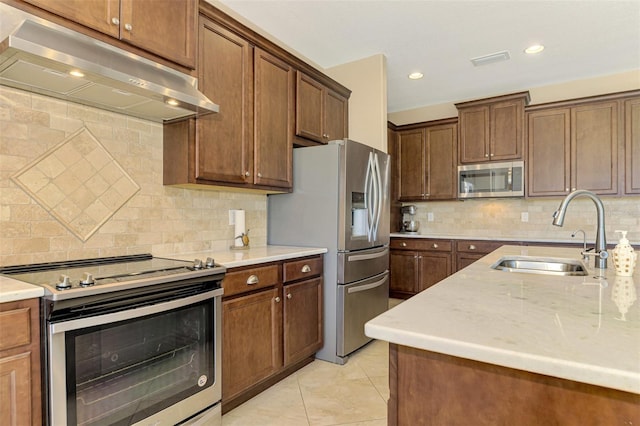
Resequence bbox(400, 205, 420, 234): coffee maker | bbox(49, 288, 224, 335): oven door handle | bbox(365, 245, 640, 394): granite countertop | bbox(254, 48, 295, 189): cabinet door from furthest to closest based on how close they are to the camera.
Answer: bbox(400, 205, 420, 234): coffee maker
bbox(254, 48, 295, 189): cabinet door
bbox(49, 288, 224, 335): oven door handle
bbox(365, 245, 640, 394): granite countertop

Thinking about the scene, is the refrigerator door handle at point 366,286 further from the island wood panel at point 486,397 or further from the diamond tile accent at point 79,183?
the island wood panel at point 486,397

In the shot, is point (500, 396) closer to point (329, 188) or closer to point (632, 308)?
point (632, 308)

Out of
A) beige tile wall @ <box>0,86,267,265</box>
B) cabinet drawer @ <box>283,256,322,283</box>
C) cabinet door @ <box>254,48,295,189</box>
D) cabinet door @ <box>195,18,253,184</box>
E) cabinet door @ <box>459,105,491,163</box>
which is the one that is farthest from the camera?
cabinet door @ <box>459,105,491,163</box>

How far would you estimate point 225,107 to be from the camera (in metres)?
2.29

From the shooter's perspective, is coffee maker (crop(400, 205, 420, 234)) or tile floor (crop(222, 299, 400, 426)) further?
coffee maker (crop(400, 205, 420, 234))

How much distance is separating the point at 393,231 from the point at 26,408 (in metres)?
4.33

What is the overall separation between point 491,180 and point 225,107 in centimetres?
339

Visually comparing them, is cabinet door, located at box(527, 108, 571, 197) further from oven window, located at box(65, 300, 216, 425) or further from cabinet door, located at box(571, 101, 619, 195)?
oven window, located at box(65, 300, 216, 425)

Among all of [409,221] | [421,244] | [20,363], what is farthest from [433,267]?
[20,363]

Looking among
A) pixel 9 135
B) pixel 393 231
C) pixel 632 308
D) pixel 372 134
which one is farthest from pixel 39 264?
pixel 393 231

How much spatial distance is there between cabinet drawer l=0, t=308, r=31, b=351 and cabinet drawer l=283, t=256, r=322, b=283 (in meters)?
1.41

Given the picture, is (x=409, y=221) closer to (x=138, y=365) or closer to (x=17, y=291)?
(x=138, y=365)

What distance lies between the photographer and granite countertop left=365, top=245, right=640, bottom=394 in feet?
1.98

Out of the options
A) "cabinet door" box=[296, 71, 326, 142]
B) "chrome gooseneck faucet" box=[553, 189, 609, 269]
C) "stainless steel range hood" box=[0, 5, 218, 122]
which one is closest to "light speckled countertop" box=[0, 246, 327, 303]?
"stainless steel range hood" box=[0, 5, 218, 122]
